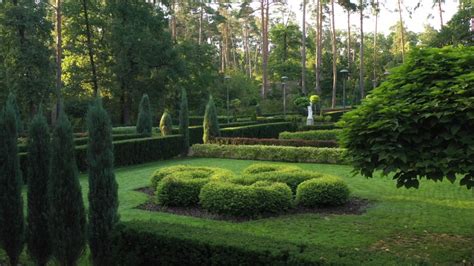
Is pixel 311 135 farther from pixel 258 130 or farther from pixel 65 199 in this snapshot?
pixel 65 199

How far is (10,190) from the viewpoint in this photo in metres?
5.81

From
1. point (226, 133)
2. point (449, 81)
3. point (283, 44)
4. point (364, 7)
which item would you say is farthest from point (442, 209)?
point (283, 44)

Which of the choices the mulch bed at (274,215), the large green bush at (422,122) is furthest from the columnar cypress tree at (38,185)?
the large green bush at (422,122)

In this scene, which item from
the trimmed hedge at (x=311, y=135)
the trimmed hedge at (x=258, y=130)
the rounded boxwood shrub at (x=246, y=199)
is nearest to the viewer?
the rounded boxwood shrub at (x=246, y=199)

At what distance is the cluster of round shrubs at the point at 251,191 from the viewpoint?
8148 millimetres

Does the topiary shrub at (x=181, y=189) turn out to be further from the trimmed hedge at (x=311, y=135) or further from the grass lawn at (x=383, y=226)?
the trimmed hedge at (x=311, y=135)

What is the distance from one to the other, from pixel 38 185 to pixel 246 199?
12.1ft

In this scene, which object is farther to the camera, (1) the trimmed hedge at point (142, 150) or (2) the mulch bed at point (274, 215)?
(1) the trimmed hedge at point (142, 150)

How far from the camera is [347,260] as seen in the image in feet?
13.2

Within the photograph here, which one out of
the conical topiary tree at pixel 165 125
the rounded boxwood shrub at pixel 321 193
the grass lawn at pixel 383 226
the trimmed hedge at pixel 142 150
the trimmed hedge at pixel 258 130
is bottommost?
the grass lawn at pixel 383 226

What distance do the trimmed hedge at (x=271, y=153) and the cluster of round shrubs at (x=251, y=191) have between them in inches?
214

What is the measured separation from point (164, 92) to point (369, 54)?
103 feet

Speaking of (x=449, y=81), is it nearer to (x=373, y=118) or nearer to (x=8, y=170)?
(x=373, y=118)

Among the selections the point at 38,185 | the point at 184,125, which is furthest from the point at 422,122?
the point at 184,125
